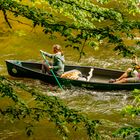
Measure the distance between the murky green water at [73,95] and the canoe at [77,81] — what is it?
259 mm

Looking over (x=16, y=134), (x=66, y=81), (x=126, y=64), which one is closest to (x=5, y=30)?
(x=126, y=64)

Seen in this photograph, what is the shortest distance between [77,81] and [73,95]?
59 centimetres

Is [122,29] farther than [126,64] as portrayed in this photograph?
No

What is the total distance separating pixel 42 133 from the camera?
12.3 m

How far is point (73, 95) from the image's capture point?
15.9 metres

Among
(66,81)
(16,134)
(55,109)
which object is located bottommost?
(16,134)

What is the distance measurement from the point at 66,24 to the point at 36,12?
710mm

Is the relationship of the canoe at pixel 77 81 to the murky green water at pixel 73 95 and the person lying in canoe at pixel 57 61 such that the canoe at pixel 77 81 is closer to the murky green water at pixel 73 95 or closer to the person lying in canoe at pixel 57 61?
the murky green water at pixel 73 95

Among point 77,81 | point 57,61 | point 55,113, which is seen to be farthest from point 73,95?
point 55,113

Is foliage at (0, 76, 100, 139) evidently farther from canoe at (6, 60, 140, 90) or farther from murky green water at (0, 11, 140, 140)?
canoe at (6, 60, 140, 90)

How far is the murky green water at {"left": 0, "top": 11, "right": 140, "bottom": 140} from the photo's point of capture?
40.4ft

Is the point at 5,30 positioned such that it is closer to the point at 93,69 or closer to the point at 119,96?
the point at 93,69

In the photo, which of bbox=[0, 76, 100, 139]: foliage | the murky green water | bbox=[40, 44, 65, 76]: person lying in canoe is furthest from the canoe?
bbox=[0, 76, 100, 139]: foliage

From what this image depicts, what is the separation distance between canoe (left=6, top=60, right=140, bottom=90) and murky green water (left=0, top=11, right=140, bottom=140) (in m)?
0.26
